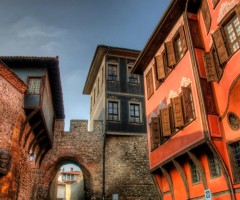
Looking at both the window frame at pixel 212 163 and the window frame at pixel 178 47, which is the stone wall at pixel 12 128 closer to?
the window frame at pixel 178 47

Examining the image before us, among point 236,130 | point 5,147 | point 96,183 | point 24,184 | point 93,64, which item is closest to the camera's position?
point 236,130

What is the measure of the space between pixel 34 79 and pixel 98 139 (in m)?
6.93

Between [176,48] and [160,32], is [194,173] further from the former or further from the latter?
[160,32]

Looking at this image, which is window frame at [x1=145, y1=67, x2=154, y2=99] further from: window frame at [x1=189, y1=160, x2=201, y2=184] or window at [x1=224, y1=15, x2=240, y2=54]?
window at [x1=224, y1=15, x2=240, y2=54]

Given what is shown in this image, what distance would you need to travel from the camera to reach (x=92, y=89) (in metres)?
26.6

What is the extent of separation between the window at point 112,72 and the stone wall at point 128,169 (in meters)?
4.58

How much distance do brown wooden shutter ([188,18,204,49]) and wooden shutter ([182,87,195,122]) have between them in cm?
167

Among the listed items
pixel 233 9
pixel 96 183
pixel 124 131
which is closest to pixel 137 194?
pixel 96 183

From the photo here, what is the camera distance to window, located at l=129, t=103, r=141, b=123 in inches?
810

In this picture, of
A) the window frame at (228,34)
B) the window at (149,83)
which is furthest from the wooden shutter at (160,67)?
the window frame at (228,34)

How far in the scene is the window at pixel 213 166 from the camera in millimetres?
9060

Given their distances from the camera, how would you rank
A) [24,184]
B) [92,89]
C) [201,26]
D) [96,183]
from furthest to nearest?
[92,89] → [96,183] → [24,184] → [201,26]

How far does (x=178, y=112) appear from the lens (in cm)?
1051

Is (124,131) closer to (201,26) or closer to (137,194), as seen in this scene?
(137,194)
